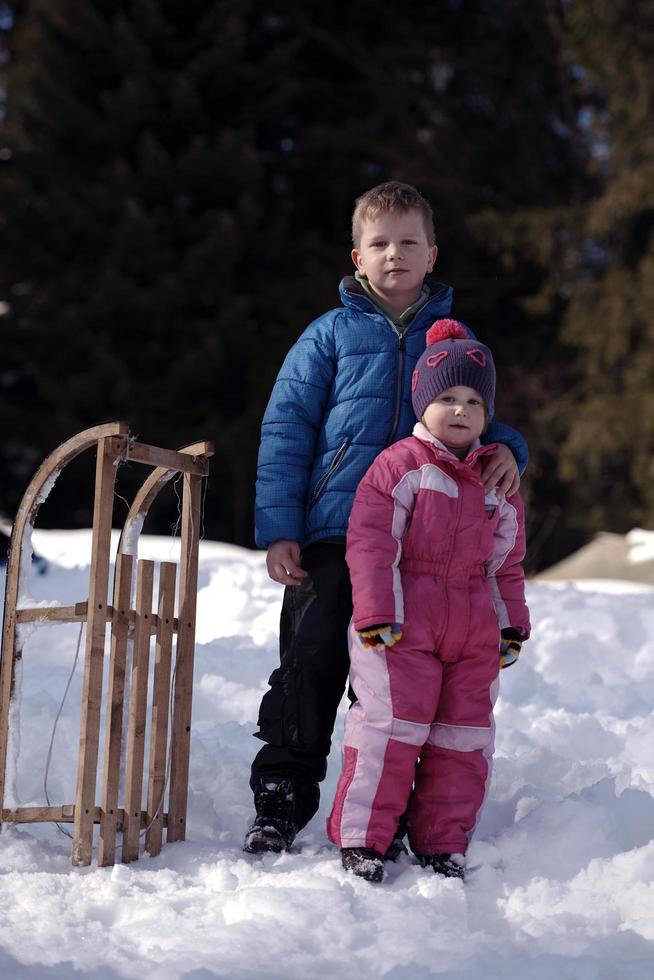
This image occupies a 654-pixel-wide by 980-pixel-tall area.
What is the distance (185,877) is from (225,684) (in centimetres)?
147

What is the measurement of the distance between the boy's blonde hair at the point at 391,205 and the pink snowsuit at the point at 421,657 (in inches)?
24.6

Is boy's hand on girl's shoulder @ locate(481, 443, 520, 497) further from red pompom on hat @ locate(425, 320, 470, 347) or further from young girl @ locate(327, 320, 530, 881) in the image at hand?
red pompom on hat @ locate(425, 320, 470, 347)

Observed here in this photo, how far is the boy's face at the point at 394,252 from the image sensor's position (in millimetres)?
3221

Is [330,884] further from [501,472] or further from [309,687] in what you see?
[501,472]

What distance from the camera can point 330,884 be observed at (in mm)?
2633

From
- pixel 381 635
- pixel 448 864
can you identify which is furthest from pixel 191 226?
pixel 448 864

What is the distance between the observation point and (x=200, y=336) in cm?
1417

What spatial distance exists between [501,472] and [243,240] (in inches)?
469

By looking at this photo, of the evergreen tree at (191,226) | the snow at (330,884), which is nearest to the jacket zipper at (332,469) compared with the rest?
the snow at (330,884)

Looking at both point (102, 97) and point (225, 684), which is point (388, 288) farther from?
point (102, 97)

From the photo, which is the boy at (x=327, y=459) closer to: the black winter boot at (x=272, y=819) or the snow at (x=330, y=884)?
the black winter boot at (x=272, y=819)

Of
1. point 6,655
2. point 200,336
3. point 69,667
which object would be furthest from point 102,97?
point 6,655

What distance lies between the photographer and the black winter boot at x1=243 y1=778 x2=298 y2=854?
296 cm

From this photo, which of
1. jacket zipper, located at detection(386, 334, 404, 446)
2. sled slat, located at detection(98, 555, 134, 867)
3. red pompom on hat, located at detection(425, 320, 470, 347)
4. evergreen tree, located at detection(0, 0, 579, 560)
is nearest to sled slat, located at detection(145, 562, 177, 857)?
sled slat, located at detection(98, 555, 134, 867)
